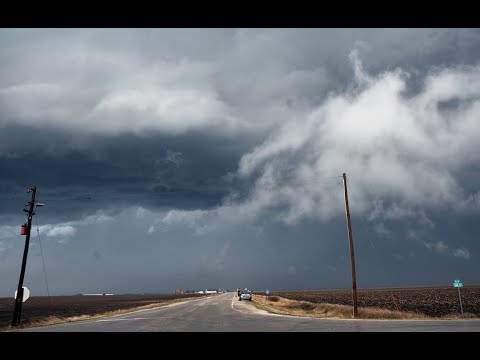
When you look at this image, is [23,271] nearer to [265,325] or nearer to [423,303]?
[265,325]

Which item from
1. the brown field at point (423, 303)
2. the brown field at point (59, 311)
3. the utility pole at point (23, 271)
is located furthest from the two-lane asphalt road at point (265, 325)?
the brown field at point (59, 311)

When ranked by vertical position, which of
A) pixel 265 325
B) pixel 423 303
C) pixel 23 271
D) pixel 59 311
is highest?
pixel 23 271

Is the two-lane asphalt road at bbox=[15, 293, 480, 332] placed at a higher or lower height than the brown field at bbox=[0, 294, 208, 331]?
higher

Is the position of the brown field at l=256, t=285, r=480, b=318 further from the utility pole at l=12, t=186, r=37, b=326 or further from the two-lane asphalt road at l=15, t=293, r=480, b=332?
the utility pole at l=12, t=186, r=37, b=326

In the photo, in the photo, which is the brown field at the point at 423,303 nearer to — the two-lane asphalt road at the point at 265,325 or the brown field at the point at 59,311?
the two-lane asphalt road at the point at 265,325

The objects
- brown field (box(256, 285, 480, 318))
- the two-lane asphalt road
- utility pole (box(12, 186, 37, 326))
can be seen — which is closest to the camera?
the two-lane asphalt road

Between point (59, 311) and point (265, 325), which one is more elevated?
point (265, 325)

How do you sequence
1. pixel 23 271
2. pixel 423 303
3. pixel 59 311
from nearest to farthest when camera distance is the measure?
pixel 23 271 < pixel 59 311 < pixel 423 303

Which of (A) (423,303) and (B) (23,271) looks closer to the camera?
(B) (23,271)

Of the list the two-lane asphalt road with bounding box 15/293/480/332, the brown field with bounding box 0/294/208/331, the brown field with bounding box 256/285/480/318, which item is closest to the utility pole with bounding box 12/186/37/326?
the brown field with bounding box 0/294/208/331

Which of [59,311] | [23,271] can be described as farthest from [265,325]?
[59,311]
